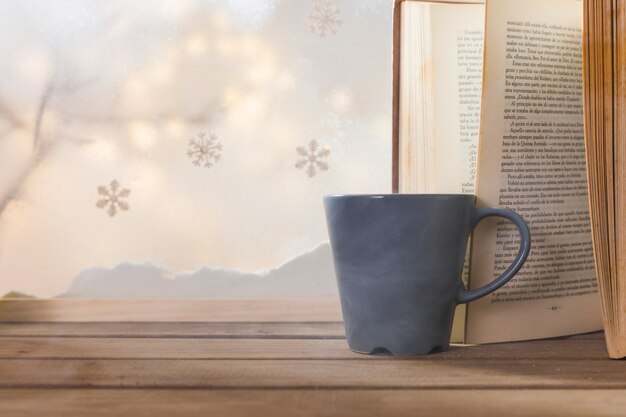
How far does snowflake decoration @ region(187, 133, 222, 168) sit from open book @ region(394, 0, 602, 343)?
236 millimetres

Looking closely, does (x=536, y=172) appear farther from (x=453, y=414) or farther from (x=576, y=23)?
(x=453, y=414)

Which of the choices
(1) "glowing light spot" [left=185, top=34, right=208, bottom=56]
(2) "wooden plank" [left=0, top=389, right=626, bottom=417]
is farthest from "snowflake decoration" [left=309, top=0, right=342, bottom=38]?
(2) "wooden plank" [left=0, top=389, right=626, bottom=417]

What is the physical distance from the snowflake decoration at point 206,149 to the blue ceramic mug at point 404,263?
0.78 ft

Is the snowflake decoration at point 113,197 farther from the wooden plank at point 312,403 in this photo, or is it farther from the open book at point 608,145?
the open book at point 608,145

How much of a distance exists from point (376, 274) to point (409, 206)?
0.06 metres

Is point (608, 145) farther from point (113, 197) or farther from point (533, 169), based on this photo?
point (113, 197)

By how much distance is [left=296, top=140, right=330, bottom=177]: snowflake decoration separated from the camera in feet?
2.70

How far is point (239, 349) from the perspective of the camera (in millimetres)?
644

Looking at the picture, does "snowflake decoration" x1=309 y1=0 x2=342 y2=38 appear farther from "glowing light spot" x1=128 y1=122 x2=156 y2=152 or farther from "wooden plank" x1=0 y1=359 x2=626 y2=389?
"wooden plank" x1=0 y1=359 x2=626 y2=389

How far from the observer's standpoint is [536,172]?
65 cm

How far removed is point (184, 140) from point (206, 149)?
0.09 ft

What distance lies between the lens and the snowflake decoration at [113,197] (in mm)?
826

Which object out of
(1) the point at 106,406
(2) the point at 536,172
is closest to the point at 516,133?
(2) the point at 536,172

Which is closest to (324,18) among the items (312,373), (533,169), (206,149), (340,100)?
(340,100)
